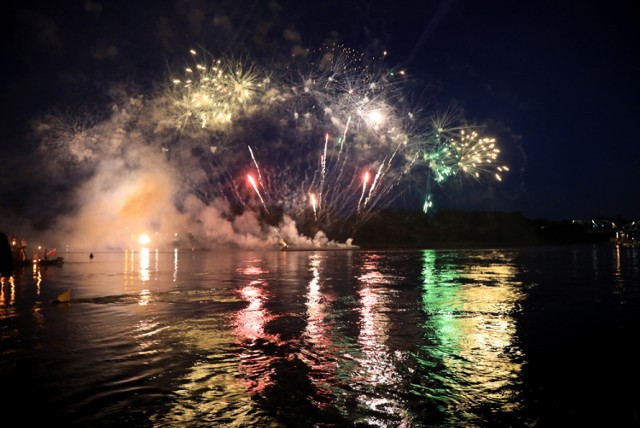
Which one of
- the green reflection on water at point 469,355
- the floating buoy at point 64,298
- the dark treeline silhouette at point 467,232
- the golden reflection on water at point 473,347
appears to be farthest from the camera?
the dark treeline silhouette at point 467,232

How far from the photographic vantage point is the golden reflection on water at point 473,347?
774 centimetres

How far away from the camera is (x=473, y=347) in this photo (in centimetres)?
1094

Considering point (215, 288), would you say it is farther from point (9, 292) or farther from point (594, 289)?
point (594, 289)

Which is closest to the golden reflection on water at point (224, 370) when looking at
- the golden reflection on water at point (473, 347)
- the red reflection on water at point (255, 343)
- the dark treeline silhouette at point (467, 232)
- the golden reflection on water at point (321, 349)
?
the red reflection on water at point (255, 343)

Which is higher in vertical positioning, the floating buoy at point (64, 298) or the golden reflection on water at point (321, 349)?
the floating buoy at point (64, 298)

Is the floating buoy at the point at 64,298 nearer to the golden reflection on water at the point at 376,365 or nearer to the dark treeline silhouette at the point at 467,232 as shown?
the golden reflection on water at the point at 376,365

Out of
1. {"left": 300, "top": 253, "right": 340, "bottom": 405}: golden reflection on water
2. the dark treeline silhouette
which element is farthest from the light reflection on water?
the dark treeline silhouette

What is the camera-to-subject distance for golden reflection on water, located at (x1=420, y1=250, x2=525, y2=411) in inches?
305

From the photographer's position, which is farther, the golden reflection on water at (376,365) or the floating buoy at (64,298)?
the floating buoy at (64,298)

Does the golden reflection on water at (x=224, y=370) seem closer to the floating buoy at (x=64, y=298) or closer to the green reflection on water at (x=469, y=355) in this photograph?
the green reflection on water at (x=469, y=355)

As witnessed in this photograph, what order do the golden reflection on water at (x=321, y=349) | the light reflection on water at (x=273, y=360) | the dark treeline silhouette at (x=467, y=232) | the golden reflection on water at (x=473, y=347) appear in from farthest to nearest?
the dark treeline silhouette at (x=467, y=232)
the golden reflection on water at (x=321, y=349)
the golden reflection on water at (x=473, y=347)
the light reflection on water at (x=273, y=360)

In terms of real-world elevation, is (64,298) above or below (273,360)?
above

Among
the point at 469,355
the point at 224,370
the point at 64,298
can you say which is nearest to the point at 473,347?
the point at 469,355

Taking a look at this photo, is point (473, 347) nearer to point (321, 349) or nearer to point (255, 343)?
point (321, 349)
